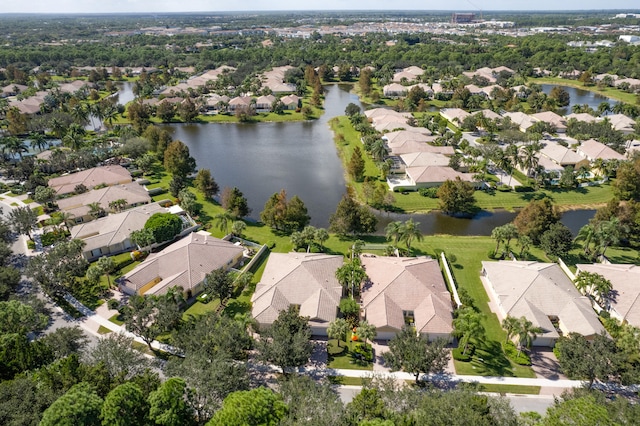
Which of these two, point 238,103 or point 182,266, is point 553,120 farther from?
point 182,266

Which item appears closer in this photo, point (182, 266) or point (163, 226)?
point (182, 266)

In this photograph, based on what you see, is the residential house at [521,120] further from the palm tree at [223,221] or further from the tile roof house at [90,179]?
the tile roof house at [90,179]

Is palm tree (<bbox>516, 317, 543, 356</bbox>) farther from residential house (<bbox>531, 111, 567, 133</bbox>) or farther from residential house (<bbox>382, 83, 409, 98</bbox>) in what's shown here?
residential house (<bbox>382, 83, 409, 98</bbox>)

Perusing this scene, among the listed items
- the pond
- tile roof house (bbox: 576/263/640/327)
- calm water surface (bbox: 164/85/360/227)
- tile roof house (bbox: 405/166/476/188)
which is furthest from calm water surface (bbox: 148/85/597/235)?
the pond

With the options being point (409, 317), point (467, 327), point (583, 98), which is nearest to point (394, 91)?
point (583, 98)

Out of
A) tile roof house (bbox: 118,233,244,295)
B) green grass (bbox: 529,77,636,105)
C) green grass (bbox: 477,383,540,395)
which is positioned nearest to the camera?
green grass (bbox: 477,383,540,395)

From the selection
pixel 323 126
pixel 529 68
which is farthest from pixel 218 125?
pixel 529 68

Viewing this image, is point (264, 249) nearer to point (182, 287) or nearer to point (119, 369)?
point (182, 287)
